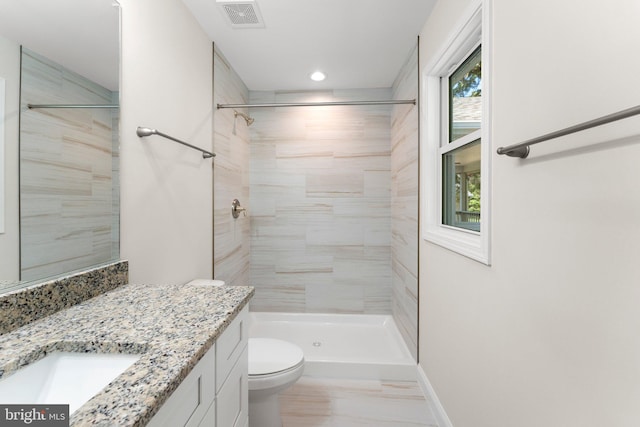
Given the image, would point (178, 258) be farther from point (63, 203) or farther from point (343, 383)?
point (343, 383)

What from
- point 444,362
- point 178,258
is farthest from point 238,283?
point 444,362

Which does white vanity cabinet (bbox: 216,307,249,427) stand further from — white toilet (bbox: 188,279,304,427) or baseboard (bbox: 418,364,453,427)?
baseboard (bbox: 418,364,453,427)

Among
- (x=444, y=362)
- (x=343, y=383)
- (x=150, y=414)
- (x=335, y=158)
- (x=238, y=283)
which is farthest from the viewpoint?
(x=335, y=158)

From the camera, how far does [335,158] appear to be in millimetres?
3104

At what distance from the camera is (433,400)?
1.84 meters

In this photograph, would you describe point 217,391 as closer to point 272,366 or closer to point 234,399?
point 234,399

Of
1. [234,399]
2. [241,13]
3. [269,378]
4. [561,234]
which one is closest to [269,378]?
[269,378]

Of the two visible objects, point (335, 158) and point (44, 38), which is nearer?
point (44, 38)

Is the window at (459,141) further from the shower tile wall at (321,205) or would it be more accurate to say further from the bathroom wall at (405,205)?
the shower tile wall at (321,205)

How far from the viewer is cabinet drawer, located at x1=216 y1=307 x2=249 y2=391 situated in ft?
3.12

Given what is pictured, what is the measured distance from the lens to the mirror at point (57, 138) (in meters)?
0.86

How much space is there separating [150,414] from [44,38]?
44.1 inches

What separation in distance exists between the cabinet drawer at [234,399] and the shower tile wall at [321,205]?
1919mm

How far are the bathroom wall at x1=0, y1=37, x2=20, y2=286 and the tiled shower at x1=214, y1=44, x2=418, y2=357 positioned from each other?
6.91 feet
